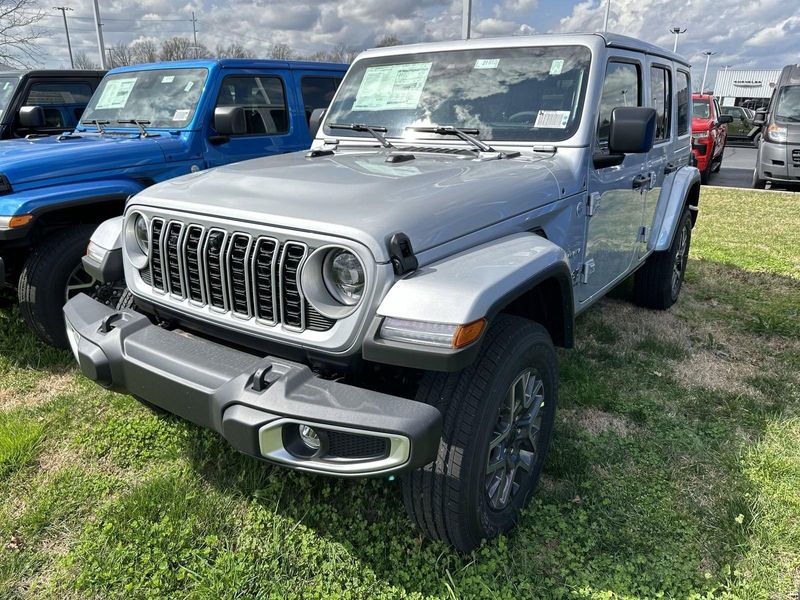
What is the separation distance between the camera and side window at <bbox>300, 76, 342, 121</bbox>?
5770 millimetres

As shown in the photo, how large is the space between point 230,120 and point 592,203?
2.96 meters

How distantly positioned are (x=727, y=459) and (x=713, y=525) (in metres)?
0.57

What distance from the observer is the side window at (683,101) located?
4.82m

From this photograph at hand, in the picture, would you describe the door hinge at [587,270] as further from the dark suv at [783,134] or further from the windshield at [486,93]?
the dark suv at [783,134]

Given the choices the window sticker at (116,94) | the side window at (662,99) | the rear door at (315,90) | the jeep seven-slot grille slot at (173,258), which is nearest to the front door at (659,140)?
the side window at (662,99)

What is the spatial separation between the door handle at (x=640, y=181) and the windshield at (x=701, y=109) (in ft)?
36.4

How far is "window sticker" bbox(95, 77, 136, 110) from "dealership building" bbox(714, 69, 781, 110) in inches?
1720

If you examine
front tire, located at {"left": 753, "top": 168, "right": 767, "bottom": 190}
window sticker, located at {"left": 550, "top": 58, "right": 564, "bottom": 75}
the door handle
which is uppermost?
window sticker, located at {"left": 550, "top": 58, "right": 564, "bottom": 75}

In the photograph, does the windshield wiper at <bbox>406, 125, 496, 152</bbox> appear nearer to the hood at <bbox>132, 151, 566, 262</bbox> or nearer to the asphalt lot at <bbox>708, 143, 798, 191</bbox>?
the hood at <bbox>132, 151, 566, 262</bbox>

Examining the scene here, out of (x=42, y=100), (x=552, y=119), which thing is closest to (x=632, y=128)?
(x=552, y=119)

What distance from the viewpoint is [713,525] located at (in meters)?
2.55

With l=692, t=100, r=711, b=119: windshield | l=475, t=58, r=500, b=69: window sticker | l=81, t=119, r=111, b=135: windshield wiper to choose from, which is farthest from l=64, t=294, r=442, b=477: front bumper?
l=692, t=100, r=711, b=119: windshield

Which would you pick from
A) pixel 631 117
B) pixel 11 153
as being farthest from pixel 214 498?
pixel 11 153

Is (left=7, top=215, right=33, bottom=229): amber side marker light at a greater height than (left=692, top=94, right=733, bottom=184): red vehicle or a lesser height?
greater
